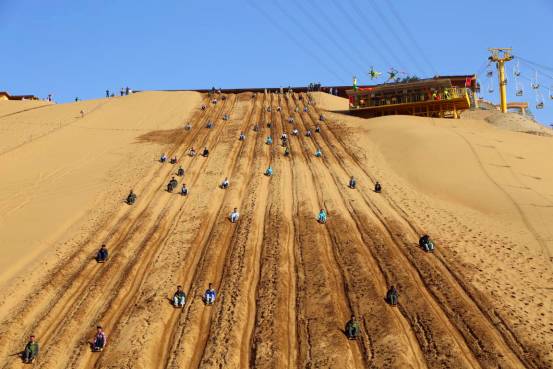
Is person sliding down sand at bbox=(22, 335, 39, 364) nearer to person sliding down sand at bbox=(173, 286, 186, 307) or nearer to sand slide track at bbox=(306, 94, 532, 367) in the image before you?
person sliding down sand at bbox=(173, 286, 186, 307)

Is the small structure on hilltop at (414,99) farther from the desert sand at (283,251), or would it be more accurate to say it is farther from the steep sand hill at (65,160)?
the steep sand hill at (65,160)

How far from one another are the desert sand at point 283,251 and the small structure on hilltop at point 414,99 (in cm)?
945

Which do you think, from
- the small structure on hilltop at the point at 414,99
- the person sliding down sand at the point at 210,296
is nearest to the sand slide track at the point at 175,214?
the person sliding down sand at the point at 210,296

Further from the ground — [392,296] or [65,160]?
[65,160]

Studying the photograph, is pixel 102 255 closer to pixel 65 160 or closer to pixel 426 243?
pixel 426 243

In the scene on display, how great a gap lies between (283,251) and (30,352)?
13106 millimetres

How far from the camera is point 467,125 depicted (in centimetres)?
5988

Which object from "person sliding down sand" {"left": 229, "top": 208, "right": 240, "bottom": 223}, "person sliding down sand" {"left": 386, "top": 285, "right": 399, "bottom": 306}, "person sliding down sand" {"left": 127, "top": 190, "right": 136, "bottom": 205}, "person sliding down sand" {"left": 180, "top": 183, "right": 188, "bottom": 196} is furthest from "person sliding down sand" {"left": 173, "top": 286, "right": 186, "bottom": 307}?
"person sliding down sand" {"left": 180, "top": 183, "right": 188, "bottom": 196}

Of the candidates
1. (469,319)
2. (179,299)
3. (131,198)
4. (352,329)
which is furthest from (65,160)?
(469,319)

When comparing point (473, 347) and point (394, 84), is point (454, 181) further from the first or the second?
point (394, 84)

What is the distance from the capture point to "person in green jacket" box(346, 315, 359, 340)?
72.9ft

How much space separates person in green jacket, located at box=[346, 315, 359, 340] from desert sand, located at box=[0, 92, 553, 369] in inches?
13.1

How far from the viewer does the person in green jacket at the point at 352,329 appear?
2222 centimetres

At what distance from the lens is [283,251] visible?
98.6ft
